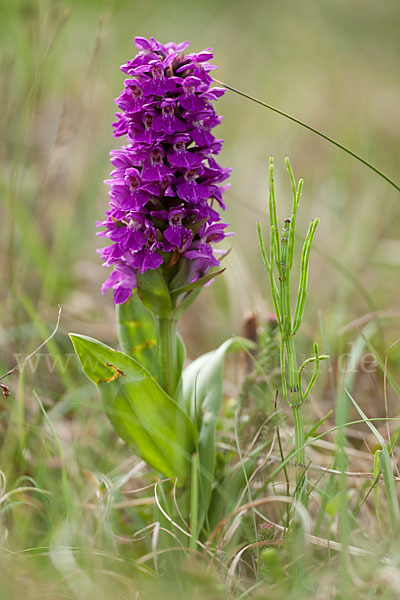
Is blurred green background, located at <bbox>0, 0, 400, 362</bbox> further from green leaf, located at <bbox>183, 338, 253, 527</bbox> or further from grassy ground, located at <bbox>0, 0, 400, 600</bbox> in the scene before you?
green leaf, located at <bbox>183, 338, 253, 527</bbox>

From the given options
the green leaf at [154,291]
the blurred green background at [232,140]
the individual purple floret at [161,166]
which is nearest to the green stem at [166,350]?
the green leaf at [154,291]

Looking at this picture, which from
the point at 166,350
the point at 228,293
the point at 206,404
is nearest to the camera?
the point at 166,350

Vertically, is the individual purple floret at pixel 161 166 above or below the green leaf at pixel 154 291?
above

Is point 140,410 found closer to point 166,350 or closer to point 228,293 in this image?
point 166,350

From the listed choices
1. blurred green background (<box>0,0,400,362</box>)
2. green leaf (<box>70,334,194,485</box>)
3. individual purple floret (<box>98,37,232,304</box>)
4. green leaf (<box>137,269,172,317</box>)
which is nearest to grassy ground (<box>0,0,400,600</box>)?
blurred green background (<box>0,0,400,362</box>)

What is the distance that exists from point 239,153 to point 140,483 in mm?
4346

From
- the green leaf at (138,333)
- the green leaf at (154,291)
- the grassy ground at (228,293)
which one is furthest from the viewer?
the green leaf at (138,333)

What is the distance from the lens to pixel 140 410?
85.2 inches

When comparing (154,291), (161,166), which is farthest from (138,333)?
(161,166)

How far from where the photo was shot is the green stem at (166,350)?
2.27 meters

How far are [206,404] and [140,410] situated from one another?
34 cm

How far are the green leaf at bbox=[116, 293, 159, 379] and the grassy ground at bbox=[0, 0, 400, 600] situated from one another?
0.31m

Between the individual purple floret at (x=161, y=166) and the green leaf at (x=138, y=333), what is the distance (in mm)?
233

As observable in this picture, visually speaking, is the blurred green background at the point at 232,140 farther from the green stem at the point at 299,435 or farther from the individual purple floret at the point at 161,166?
the green stem at the point at 299,435
